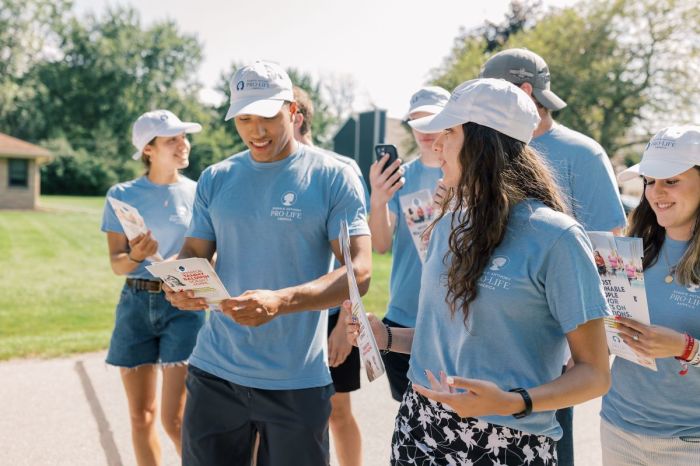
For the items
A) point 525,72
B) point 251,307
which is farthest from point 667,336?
point 251,307

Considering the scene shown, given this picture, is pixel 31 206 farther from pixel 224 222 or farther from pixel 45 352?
pixel 224 222

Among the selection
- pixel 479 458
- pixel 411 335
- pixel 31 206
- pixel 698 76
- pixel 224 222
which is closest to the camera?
pixel 479 458

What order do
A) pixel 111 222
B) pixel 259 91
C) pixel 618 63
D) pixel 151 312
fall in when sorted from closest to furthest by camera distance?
pixel 259 91
pixel 151 312
pixel 111 222
pixel 618 63

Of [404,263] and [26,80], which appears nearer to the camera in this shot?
[404,263]

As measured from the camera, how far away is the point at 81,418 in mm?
4805

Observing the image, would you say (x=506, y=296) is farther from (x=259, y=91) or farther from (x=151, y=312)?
(x=151, y=312)

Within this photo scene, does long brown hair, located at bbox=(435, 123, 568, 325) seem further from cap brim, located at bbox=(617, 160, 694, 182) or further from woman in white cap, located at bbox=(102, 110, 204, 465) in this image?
woman in white cap, located at bbox=(102, 110, 204, 465)

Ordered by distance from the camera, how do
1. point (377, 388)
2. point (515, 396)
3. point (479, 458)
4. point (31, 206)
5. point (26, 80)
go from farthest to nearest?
point (26, 80) < point (31, 206) < point (377, 388) < point (479, 458) < point (515, 396)

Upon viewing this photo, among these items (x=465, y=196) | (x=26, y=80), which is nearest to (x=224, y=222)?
(x=465, y=196)

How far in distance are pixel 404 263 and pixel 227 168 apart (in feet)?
4.22

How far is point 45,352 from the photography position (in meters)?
6.34

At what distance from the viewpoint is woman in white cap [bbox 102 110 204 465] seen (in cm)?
379

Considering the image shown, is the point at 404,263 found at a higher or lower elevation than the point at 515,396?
lower

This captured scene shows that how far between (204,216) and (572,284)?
5.88 feet
